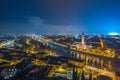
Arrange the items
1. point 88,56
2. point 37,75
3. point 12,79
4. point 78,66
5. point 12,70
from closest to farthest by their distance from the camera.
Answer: point 12,79, point 37,75, point 12,70, point 78,66, point 88,56

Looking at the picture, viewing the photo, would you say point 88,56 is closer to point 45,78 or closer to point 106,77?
point 106,77

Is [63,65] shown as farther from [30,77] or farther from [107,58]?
[107,58]

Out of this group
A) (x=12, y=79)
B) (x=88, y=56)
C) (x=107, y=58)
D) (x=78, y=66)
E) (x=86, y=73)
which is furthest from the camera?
(x=88, y=56)

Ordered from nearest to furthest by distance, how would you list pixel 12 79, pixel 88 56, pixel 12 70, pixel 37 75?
pixel 12 79 < pixel 37 75 < pixel 12 70 < pixel 88 56

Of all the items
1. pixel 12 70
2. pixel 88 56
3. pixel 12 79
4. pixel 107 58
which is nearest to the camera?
pixel 12 79

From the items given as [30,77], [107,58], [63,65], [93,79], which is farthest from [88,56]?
[30,77]

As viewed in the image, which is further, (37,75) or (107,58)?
(107,58)

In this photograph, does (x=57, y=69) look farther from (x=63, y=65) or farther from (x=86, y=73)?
(x=86, y=73)

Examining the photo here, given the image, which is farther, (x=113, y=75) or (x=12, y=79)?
(x=113, y=75)

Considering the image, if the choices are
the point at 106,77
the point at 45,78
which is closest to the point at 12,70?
the point at 45,78
